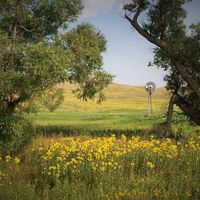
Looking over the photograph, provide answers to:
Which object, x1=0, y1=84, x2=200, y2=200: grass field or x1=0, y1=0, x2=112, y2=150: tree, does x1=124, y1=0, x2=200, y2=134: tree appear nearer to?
x1=0, y1=0, x2=112, y2=150: tree

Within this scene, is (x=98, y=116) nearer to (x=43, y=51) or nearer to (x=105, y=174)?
(x=43, y=51)

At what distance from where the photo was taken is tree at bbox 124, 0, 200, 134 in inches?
1014

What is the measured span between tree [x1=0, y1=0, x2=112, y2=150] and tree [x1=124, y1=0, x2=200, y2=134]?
125 inches

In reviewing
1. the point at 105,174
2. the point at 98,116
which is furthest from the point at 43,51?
the point at 98,116

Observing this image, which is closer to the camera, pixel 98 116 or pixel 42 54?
pixel 42 54

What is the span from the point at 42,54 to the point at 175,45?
9529 mm

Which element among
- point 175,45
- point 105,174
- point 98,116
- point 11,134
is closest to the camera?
point 105,174

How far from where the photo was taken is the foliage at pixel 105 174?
1149 centimetres

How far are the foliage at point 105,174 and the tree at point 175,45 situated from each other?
401 inches

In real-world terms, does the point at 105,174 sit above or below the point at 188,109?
below

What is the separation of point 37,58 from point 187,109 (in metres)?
12.3

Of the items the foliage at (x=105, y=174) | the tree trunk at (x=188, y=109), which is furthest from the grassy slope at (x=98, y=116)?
the foliage at (x=105, y=174)

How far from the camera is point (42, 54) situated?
65.0 feet

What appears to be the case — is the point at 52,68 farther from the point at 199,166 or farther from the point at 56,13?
the point at 199,166
